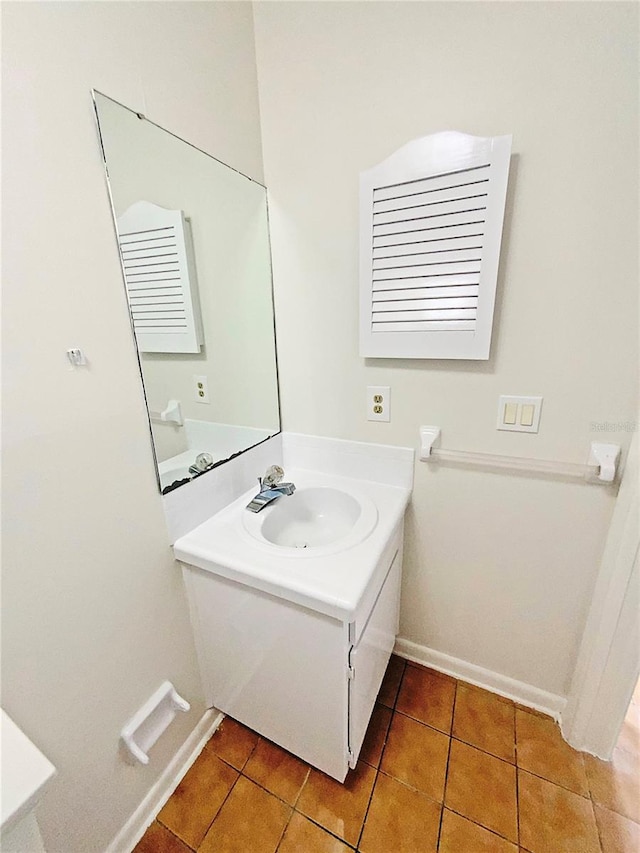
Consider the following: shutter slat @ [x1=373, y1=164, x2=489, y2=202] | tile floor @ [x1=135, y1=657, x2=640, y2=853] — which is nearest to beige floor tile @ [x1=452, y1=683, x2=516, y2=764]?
tile floor @ [x1=135, y1=657, x2=640, y2=853]

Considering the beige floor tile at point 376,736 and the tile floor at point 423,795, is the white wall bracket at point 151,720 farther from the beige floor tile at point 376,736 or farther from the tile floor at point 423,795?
the beige floor tile at point 376,736

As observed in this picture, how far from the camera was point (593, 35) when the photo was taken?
0.81 meters

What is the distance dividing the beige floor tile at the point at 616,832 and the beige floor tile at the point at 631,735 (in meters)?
0.23

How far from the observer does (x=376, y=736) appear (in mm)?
1264

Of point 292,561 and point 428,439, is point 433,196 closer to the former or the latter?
point 428,439

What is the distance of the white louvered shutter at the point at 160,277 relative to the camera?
35.1 inches

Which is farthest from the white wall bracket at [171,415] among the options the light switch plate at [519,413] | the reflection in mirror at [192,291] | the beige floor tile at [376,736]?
the beige floor tile at [376,736]

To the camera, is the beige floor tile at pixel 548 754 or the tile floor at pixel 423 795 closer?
the tile floor at pixel 423 795

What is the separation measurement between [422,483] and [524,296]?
690 mm

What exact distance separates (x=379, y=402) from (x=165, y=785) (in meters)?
1.44

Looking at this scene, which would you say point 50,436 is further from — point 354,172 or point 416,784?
point 416,784

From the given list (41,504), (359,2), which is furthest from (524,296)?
(41,504)

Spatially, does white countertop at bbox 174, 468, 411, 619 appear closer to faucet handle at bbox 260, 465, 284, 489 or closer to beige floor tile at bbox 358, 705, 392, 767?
faucet handle at bbox 260, 465, 284, 489

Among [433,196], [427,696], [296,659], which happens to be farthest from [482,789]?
[433,196]
